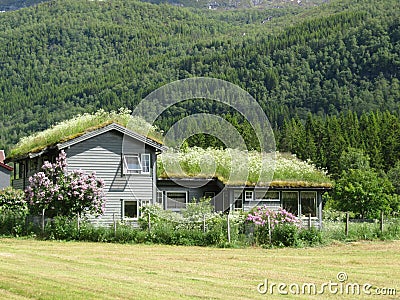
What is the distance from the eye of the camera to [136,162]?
128 feet

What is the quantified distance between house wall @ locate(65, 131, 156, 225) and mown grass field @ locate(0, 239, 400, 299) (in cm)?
800

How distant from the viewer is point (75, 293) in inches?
603

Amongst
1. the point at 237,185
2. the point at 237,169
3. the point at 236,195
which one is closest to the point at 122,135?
the point at 237,169

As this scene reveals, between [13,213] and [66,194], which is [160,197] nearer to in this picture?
[66,194]

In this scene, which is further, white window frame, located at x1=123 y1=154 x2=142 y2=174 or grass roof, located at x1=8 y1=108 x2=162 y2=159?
white window frame, located at x1=123 y1=154 x2=142 y2=174

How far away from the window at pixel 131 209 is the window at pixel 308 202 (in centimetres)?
921

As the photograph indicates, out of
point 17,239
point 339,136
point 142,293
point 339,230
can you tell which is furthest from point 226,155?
point 339,136

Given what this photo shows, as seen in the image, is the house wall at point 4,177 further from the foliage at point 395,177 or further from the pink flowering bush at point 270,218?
the pink flowering bush at point 270,218

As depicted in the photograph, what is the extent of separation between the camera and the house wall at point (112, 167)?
37594 mm

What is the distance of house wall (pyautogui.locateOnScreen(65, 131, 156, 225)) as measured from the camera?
37594mm

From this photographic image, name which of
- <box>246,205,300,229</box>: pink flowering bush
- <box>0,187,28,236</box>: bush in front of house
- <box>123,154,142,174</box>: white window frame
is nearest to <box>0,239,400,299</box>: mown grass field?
<box>246,205,300,229</box>: pink flowering bush

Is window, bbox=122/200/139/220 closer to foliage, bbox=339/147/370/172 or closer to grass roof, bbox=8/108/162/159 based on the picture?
grass roof, bbox=8/108/162/159

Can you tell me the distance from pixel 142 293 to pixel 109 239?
15998 millimetres

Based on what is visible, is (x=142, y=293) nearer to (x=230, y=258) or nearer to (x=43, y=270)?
(x=43, y=270)
